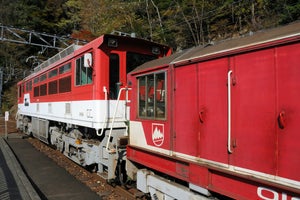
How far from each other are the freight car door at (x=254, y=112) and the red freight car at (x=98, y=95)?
379cm

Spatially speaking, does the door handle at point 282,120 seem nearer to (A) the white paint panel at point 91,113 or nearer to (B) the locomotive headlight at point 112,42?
(A) the white paint panel at point 91,113

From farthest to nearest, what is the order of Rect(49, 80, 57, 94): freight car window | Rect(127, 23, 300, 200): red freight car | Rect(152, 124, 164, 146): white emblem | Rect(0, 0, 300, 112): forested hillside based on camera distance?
Rect(0, 0, 300, 112): forested hillside < Rect(49, 80, 57, 94): freight car window < Rect(152, 124, 164, 146): white emblem < Rect(127, 23, 300, 200): red freight car

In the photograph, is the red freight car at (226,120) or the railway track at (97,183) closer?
the red freight car at (226,120)

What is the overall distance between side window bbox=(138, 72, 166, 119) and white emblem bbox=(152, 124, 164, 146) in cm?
16

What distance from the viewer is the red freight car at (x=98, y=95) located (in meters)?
8.52

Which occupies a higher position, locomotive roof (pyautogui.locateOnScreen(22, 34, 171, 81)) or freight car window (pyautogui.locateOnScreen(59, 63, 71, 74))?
locomotive roof (pyautogui.locateOnScreen(22, 34, 171, 81))

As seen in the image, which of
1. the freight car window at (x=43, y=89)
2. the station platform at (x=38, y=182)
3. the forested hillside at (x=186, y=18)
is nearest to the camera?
the station platform at (x=38, y=182)

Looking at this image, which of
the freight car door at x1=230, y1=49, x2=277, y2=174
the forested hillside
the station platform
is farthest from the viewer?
the forested hillside

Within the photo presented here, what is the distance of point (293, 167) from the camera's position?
136 inches

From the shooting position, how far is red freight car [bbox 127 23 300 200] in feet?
11.7

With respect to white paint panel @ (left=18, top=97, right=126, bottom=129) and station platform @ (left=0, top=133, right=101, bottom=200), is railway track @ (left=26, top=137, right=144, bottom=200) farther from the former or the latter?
white paint panel @ (left=18, top=97, right=126, bottom=129)

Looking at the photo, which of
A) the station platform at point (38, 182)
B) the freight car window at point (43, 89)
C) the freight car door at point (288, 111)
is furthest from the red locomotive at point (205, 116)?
the freight car window at point (43, 89)

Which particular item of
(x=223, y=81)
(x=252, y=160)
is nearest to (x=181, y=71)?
(x=223, y=81)

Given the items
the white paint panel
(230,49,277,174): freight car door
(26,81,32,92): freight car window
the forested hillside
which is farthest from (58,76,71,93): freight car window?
the forested hillside
